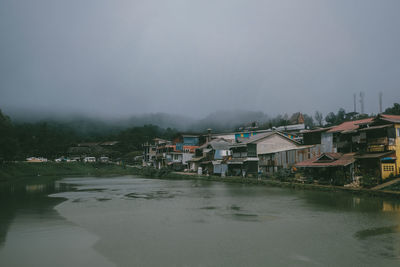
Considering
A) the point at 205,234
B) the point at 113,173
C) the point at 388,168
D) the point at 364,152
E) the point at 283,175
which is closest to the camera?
the point at 205,234

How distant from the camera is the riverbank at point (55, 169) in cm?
4812

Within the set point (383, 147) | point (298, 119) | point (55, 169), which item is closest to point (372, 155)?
point (383, 147)

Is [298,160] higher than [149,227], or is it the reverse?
[298,160]

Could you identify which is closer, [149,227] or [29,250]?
[29,250]

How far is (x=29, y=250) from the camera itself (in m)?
10.6

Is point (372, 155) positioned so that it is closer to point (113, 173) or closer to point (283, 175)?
point (283, 175)

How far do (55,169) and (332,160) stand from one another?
52.4 meters

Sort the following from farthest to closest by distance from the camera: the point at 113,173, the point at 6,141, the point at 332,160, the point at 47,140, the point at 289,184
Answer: the point at 47,140 < the point at 113,173 < the point at 6,141 < the point at 289,184 < the point at 332,160

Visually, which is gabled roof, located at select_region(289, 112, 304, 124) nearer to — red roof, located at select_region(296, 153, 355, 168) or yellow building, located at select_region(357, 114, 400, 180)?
red roof, located at select_region(296, 153, 355, 168)

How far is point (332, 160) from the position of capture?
27.4 meters

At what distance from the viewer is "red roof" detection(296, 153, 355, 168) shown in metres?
25.5

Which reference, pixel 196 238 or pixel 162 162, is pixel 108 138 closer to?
pixel 162 162

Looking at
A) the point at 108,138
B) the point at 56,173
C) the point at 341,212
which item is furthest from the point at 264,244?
the point at 108,138

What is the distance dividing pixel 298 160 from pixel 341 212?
724 inches
